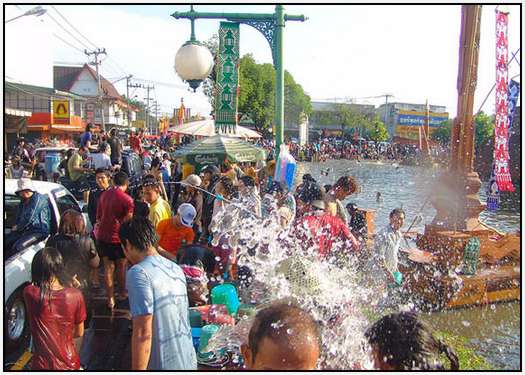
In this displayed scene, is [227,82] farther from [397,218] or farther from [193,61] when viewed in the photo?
[397,218]

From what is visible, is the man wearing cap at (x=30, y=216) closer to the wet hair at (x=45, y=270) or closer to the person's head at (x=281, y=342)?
the wet hair at (x=45, y=270)

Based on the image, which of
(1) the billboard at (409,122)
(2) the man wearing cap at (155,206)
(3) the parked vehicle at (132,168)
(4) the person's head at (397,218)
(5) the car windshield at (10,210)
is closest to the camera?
(4) the person's head at (397,218)

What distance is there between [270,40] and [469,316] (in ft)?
17.2

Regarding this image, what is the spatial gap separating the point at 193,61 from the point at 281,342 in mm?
5792

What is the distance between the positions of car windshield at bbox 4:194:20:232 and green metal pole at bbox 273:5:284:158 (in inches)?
168

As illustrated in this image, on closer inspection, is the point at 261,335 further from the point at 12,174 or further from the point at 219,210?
the point at 12,174

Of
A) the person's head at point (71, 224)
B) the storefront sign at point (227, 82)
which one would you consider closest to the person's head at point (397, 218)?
the person's head at point (71, 224)

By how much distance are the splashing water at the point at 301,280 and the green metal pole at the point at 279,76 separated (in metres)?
2.22

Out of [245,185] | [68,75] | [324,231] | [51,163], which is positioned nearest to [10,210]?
[245,185]

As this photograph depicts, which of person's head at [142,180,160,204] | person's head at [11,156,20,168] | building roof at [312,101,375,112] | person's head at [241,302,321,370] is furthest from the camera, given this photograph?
building roof at [312,101,375,112]

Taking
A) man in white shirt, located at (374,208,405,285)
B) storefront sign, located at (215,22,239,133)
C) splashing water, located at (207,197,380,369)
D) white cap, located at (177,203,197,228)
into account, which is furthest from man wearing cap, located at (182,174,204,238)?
man in white shirt, located at (374,208,405,285)

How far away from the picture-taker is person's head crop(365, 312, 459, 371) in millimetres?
2104

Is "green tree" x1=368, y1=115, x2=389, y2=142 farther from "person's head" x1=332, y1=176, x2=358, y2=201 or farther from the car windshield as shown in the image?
the car windshield

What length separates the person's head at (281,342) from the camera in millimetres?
2002
